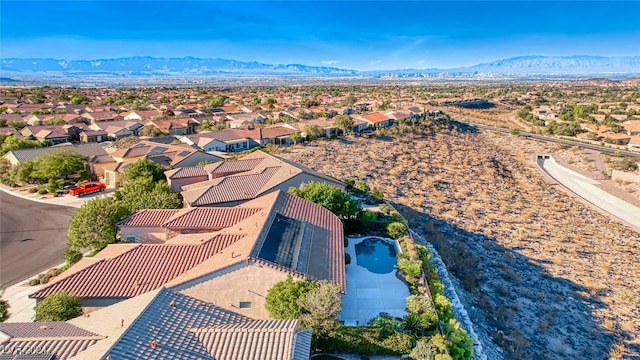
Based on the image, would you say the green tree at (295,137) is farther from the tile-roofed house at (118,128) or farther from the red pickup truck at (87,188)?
the red pickup truck at (87,188)

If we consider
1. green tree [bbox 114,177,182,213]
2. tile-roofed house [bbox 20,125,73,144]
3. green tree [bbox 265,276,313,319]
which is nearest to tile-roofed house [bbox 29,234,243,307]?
green tree [bbox 265,276,313,319]

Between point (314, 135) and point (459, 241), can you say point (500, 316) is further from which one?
point (314, 135)

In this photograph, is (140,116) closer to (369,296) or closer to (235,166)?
(235,166)

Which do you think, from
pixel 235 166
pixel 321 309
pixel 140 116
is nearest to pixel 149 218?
pixel 235 166

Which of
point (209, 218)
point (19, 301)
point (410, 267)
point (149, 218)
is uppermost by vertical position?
point (209, 218)

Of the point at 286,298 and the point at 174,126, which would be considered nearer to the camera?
the point at 286,298

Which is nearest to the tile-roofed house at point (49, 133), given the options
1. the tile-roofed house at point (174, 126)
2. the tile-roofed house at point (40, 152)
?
the tile-roofed house at point (174, 126)

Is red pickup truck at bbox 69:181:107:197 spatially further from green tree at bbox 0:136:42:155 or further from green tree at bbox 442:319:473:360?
green tree at bbox 442:319:473:360
